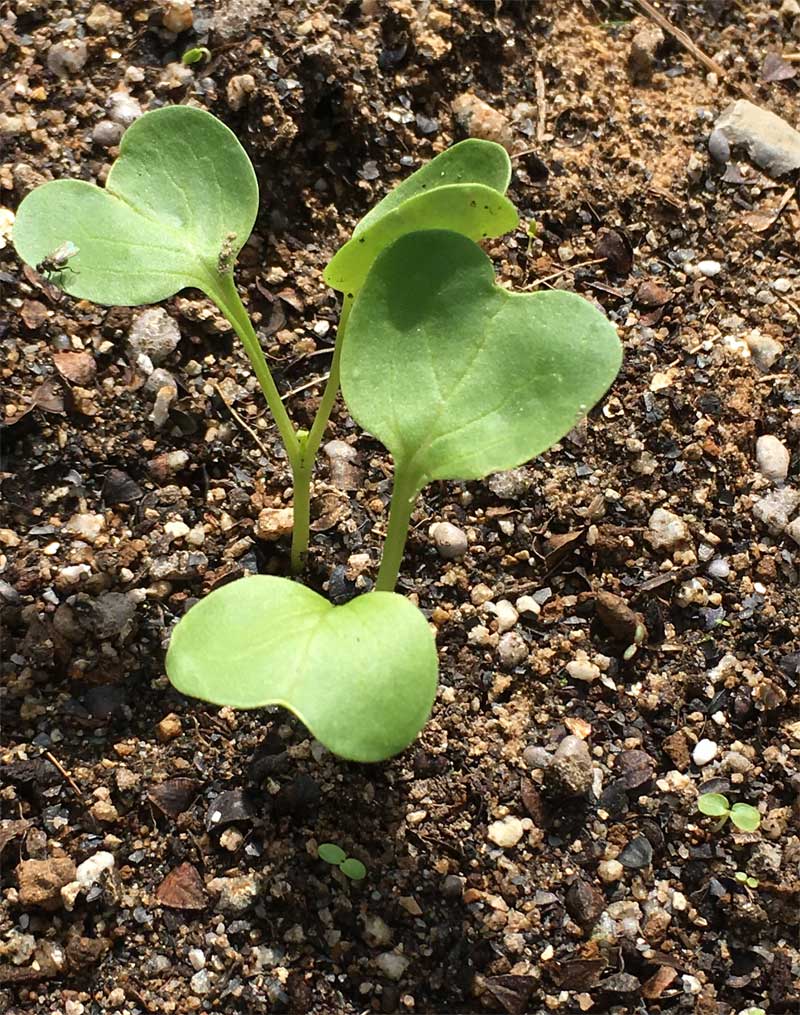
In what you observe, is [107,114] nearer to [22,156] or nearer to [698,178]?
[22,156]

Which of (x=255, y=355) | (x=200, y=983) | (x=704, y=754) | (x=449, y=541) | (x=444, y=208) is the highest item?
(x=444, y=208)

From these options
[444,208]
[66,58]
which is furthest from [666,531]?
[66,58]

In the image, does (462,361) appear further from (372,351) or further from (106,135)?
(106,135)

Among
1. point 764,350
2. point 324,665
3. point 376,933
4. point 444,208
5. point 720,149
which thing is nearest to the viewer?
point 324,665

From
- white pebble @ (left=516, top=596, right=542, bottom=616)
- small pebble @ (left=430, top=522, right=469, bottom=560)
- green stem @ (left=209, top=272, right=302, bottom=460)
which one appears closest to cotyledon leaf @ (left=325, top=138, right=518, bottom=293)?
green stem @ (left=209, top=272, right=302, bottom=460)

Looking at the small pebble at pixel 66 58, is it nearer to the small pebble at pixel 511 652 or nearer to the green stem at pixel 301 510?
the green stem at pixel 301 510

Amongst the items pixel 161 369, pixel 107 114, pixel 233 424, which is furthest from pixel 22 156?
pixel 233 424
